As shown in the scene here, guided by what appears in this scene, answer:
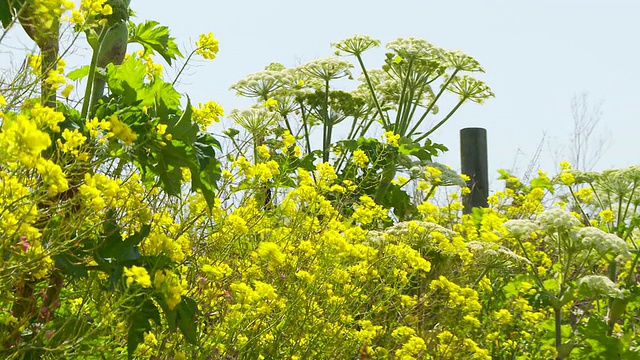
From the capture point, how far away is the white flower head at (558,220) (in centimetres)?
403

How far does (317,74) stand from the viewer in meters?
6.94

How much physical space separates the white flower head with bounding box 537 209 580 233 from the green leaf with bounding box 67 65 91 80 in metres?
2.39

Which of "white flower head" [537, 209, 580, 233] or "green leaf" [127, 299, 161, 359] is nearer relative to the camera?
"green leaf" [127, 299, 161, 359]

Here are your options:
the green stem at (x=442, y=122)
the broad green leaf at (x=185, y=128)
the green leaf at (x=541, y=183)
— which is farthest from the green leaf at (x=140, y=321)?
the green stem at (x=442, y=122)

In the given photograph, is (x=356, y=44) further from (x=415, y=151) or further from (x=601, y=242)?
(x=601, y=242)

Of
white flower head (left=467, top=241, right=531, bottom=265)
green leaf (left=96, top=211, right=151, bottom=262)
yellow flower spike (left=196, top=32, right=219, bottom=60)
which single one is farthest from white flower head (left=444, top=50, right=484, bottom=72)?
green leaf (left=96, top=211, right=151, bottom=262)

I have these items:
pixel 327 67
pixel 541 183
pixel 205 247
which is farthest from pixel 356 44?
pixel 205 247

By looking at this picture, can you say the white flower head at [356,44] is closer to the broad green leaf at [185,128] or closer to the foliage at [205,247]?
the foliage at [205,247]

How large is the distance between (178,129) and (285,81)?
440 cm

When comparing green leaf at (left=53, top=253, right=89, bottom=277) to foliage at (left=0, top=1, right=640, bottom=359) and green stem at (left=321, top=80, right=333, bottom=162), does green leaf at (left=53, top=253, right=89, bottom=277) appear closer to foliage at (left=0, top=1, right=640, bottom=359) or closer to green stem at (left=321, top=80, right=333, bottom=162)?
foliage at (left=0, top=1, right=640, bottom=359)

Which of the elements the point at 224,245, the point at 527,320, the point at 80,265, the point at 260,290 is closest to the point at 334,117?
the point at 527,320

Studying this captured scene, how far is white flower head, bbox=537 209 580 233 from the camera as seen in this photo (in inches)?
159

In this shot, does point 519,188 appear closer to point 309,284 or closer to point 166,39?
point 309,284

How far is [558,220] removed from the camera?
13.2 ft
